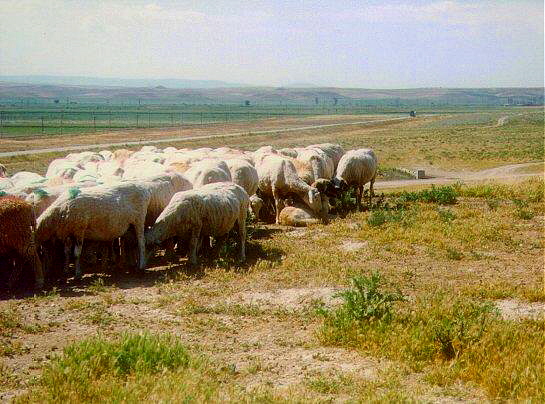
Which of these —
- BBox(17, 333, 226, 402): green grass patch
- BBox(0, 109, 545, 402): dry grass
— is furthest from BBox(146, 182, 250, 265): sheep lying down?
BBox(17, 333, 226, 402): green grass patch

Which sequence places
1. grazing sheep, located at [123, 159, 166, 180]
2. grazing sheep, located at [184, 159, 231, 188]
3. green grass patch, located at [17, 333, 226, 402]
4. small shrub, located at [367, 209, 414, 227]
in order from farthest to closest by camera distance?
small shrub, located at [367, 209, 414, 227], grazing sheep, located at [184, 159, 231, 188], grazing sheep, located at [123, 159, 166, 180], green grass patch, located at [17, 333, 226, 402]

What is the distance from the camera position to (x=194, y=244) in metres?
13.7

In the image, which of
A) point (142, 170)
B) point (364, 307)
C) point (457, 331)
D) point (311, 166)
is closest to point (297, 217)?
point (311, 166)

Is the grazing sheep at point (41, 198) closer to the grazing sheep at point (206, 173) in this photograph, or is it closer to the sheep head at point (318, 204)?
the grazing sheep at point (206, 173)

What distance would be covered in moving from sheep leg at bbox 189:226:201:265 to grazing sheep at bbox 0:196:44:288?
310 cm

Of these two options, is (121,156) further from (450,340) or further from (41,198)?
(450,340)

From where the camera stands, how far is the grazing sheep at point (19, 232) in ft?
39.2

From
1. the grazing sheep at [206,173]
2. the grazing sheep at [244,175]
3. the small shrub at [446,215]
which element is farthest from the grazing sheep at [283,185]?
the small shrub at [446,215]

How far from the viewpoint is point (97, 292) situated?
38.6 feet

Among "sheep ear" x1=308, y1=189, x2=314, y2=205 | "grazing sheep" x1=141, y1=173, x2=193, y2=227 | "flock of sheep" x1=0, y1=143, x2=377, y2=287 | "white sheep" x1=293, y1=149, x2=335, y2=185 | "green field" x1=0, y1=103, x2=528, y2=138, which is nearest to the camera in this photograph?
"flock of sheep" x1=0, y1=143, x2=377, y2=287

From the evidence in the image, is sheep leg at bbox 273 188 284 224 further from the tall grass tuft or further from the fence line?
the fence line

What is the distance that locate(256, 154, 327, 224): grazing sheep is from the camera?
18.4 meters

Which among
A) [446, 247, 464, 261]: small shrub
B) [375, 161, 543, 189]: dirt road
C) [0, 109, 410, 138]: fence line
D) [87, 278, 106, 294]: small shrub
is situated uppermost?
[446, 247, 464, 261]: small shrub

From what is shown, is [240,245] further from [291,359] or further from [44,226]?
[291,359]
